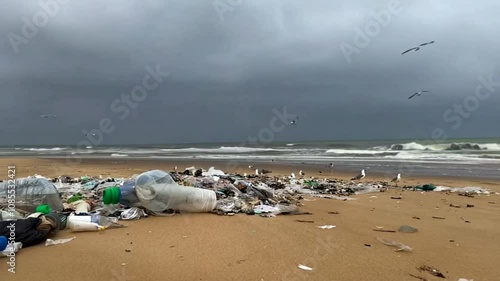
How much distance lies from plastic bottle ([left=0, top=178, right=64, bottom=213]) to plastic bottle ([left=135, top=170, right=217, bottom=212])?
51.8 inches

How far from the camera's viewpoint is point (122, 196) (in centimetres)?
578

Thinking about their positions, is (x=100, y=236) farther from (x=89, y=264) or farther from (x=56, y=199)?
(x=56, y=199)

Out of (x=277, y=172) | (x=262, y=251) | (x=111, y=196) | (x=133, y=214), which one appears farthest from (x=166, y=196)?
(x=277, y=172)

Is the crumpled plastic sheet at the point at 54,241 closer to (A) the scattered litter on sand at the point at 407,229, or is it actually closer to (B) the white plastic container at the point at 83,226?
(B) the white plastic container at the point at 83,226

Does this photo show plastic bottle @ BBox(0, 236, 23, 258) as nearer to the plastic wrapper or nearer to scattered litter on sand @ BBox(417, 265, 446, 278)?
the plastic wrapper

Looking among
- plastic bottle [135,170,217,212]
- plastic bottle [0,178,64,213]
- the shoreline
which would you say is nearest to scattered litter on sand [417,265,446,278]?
plastic bottle [135,170,217,212]

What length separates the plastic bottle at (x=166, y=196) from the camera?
5.66 meters

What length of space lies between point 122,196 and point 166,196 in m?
0.75

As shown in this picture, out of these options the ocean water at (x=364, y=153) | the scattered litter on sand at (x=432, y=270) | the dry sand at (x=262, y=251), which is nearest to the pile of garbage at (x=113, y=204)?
the dry sand at (x=262, y=251)

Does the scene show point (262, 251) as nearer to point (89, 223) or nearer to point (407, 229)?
point (89, 223)

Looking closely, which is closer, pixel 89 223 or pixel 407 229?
pixel 89 223

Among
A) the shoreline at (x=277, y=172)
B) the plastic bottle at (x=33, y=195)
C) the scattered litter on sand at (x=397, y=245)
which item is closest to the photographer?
the scattered litter on sand at (x=397, y=245)

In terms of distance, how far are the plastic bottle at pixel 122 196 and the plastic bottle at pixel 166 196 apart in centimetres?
12

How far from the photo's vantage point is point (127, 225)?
5.00 m
